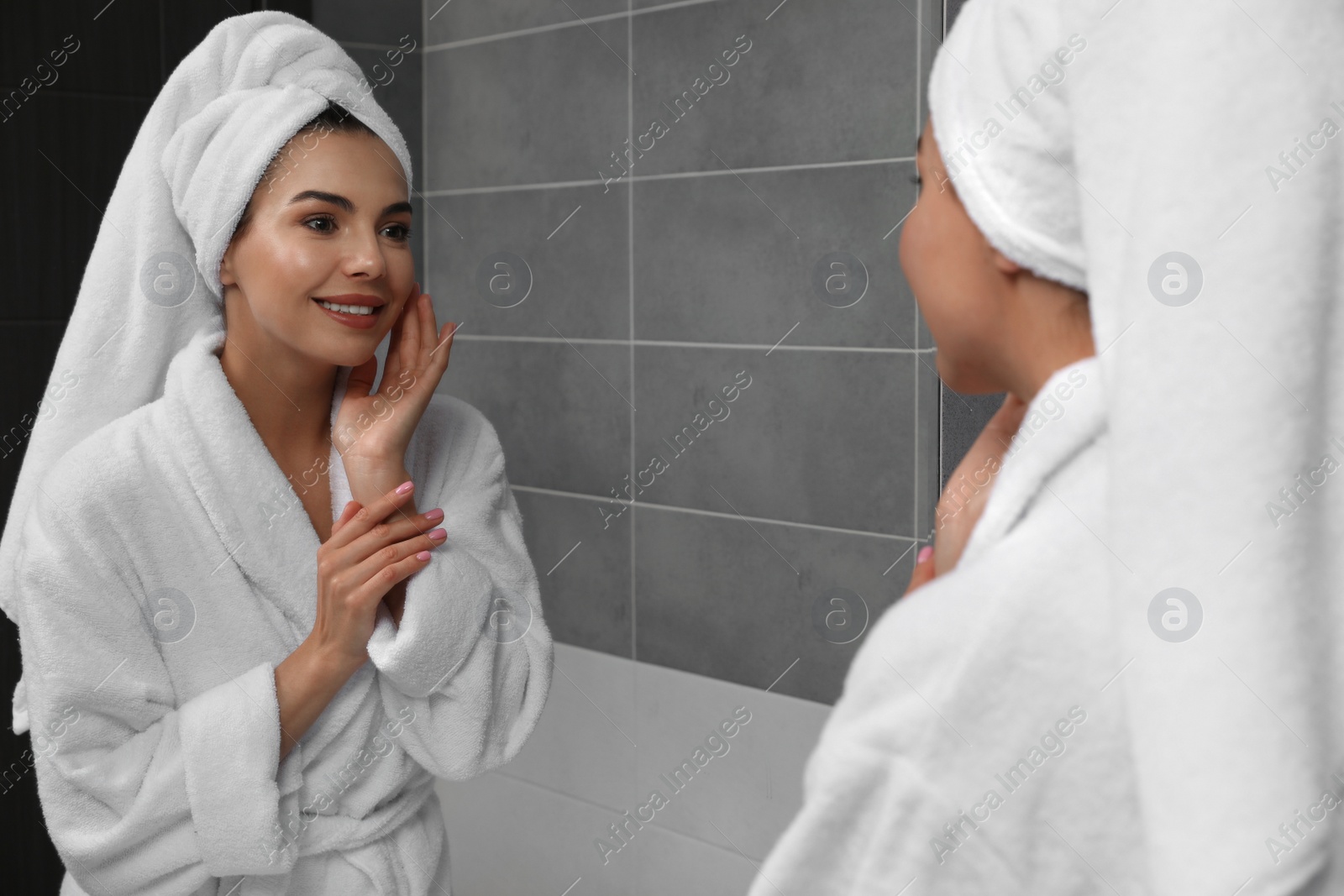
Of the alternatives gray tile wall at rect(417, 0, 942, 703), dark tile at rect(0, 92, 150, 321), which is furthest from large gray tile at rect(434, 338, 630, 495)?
dark tile at rect(0, 92, 150, 321)

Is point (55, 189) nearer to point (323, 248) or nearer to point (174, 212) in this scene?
point (174, 212)

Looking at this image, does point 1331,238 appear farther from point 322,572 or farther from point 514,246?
point 514,246

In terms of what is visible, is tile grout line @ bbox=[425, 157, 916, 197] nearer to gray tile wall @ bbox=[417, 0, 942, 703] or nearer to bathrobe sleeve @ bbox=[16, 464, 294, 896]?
gray tile wall @ bbox=[417, 0, 942, 703]

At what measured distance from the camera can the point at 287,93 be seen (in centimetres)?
101

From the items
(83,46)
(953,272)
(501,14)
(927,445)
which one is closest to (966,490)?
(953,272)

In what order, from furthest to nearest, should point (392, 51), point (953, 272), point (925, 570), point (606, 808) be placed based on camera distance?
point (392, 51), point (606, 808), point (925, 570), point (953, 272)

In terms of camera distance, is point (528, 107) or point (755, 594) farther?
point (528, 107)

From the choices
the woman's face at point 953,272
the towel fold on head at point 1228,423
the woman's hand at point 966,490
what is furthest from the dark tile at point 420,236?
the towel fold on head at point 1228,423

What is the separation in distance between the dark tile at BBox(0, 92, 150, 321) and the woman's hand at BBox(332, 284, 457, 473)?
0.81m

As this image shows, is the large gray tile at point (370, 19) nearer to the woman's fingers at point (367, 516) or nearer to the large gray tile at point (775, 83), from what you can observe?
the large gray tile at point (775, 83)

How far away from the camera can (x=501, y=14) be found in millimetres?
2084

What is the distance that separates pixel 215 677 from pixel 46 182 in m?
1.00

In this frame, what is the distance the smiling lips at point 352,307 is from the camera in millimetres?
1011

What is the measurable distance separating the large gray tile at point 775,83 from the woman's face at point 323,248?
31.6 inches
